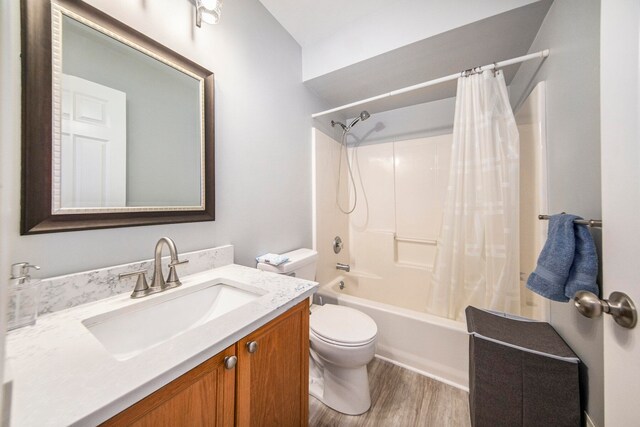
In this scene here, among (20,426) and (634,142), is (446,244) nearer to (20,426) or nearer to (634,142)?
(634,142)

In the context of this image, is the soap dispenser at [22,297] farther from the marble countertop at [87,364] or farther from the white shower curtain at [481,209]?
the white shower curtain at [481,209]

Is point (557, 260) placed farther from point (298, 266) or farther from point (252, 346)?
point (298, 266)

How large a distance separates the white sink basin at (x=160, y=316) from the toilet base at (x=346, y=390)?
0.78 meters

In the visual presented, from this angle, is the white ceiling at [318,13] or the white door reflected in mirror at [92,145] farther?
the white ceiling at [318,13]

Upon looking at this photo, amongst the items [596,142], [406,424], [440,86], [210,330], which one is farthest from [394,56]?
[406,424]

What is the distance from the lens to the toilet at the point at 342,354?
1.19m

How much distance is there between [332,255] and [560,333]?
5.03ft

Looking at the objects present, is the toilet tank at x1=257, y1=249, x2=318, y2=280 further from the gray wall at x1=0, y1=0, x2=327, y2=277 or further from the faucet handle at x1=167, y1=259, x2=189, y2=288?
the faucet handle at x1=167, y1=259, x2=189, y2=288

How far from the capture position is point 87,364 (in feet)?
1.57

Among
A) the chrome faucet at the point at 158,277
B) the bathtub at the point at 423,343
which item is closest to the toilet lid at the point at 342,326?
the bathtub at the point at 423,343

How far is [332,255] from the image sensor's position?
Result: 7.23ft

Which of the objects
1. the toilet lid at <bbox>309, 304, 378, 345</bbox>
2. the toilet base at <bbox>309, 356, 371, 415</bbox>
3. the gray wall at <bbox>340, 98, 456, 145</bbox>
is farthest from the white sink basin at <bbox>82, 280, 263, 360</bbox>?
the gray wall at <bbox>340, 98, 456, 145</bbox>

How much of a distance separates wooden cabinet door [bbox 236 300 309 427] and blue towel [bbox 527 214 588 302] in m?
0.90

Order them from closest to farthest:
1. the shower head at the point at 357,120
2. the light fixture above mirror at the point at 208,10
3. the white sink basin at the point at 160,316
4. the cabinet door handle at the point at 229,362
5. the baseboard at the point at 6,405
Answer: the baseboard at the point at 6,405 < the cabinet door handle at the point at 229,362 < the white sink basin at the point at 160,316 < the light fixture above mirror at the point at 208,10 < the shower head at the point at 357,120
